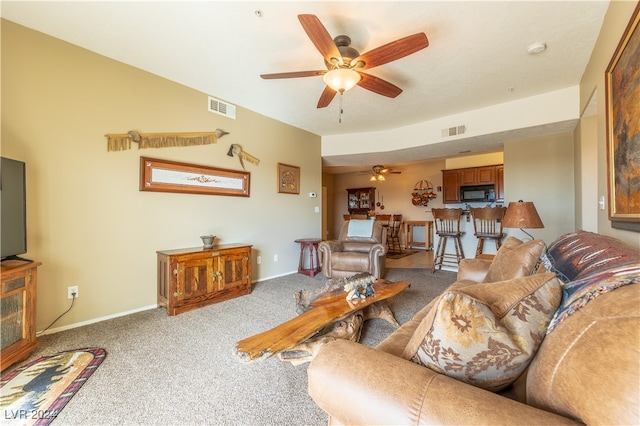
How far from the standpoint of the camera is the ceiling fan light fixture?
7.00 feet

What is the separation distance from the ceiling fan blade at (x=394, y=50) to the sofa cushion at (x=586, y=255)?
1.55 meters

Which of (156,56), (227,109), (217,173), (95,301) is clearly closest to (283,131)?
(227,109)

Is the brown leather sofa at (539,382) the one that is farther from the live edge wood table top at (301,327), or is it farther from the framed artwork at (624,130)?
the framed artwork at (624,130)

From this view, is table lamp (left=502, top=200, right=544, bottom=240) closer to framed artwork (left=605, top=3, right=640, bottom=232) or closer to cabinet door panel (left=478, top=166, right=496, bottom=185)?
framed artwork (left=605, top=3, right=640, bottom=232)

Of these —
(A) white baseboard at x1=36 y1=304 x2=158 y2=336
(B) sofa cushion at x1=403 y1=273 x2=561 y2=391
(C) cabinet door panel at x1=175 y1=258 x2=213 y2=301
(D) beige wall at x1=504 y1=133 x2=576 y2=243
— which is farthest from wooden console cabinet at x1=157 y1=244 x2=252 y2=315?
(D) beige wall at x1=504 y1=133 x2=576 y2=243

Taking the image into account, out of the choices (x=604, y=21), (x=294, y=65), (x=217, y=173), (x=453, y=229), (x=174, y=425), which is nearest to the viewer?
(x=174, y=425)

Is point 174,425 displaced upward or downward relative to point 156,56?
downward

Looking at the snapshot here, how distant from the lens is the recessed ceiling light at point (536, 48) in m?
2.32

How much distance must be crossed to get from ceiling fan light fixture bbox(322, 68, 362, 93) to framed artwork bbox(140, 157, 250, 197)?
78.4 inches

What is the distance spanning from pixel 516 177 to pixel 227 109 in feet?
15.0

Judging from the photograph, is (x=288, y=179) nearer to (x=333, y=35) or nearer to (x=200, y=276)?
(x=200, y=276)

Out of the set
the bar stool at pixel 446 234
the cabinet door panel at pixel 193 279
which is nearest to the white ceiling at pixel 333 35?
the bar stool at pixel 446 234

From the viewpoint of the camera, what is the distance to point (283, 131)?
4320 mm

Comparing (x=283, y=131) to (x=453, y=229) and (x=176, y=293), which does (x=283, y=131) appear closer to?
(x=176, y=293)
